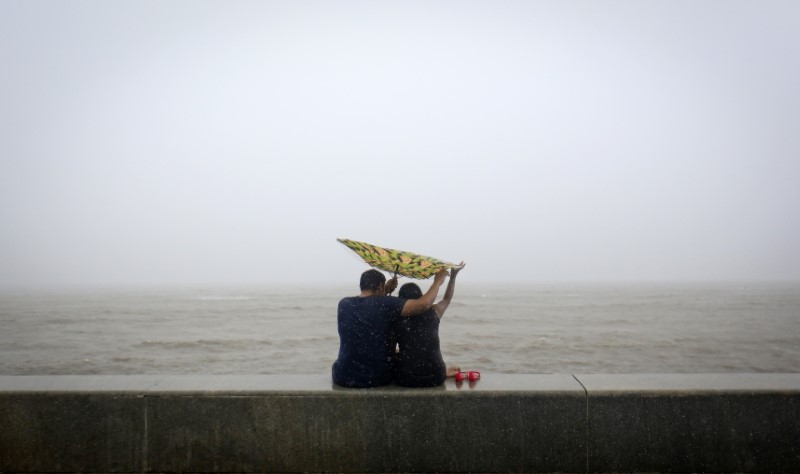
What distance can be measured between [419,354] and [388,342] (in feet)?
0.85

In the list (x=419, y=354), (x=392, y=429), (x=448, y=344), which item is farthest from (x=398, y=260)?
(x=448, y=344)

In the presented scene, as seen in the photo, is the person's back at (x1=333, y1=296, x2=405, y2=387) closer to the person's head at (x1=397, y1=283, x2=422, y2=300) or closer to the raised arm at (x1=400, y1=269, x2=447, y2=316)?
the raised arm at (x1=400, y1=269, x2=447, y2=316)

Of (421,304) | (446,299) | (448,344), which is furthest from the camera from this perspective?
(448,344)

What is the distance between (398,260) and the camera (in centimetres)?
447

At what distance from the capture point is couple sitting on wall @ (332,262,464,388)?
4.14m

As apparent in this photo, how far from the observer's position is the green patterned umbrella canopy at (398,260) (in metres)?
4.42

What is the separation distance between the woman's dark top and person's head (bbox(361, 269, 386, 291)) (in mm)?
350

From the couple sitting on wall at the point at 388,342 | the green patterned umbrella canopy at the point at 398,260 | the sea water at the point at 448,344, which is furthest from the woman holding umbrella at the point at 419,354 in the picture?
the sea water at the point at 448,344

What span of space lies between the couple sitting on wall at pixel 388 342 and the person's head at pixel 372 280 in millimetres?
100

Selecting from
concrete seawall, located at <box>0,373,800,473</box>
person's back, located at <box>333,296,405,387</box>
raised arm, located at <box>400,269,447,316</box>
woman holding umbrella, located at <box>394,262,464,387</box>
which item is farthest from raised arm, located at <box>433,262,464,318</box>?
concrete seawall, located at <box>0,373,800,473</box>

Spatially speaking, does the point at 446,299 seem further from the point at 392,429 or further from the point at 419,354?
the point at 392,429

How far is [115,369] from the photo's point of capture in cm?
1942

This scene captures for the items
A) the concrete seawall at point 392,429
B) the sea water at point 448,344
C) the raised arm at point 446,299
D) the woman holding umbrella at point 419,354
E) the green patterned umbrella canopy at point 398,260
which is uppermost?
the green patterned umbrella canopy at point 398,260

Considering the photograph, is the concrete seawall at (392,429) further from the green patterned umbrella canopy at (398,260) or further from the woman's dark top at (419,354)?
the green patterned umbrella canopy at (398,260)
